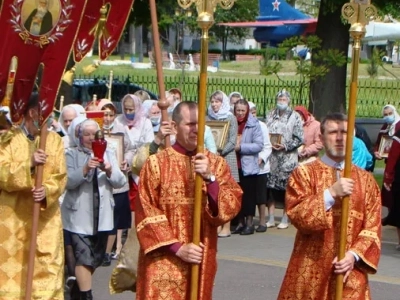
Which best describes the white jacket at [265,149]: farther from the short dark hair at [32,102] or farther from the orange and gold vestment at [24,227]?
the short dark hair at [32,102]

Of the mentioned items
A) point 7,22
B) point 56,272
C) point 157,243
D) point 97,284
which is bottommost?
point 97,284

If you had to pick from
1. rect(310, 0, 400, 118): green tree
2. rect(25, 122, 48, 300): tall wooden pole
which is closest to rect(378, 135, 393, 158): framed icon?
rect(310, 0, 400, 118): green tree

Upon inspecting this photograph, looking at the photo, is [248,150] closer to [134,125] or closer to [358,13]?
[134,125]

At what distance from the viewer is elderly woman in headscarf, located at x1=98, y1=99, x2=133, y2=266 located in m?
10.1

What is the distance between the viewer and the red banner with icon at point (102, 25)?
294 inches

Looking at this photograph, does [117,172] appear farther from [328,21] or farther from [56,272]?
[328,21]

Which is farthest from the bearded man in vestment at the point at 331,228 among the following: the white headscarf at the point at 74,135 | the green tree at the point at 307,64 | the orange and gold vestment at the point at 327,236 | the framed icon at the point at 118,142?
the green tree at the point at 307,64

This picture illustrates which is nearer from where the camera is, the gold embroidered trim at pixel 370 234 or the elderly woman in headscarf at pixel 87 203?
the gold embroidered trim at pixel 370 234

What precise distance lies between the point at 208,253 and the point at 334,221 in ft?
2.54

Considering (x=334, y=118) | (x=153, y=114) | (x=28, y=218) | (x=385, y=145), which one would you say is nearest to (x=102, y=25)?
(x=28, y=218)

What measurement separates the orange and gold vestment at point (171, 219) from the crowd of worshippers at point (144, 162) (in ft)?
0.07

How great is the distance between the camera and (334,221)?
5.76 metres

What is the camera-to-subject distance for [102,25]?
24.9 feet

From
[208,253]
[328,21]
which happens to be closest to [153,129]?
[208,253]
